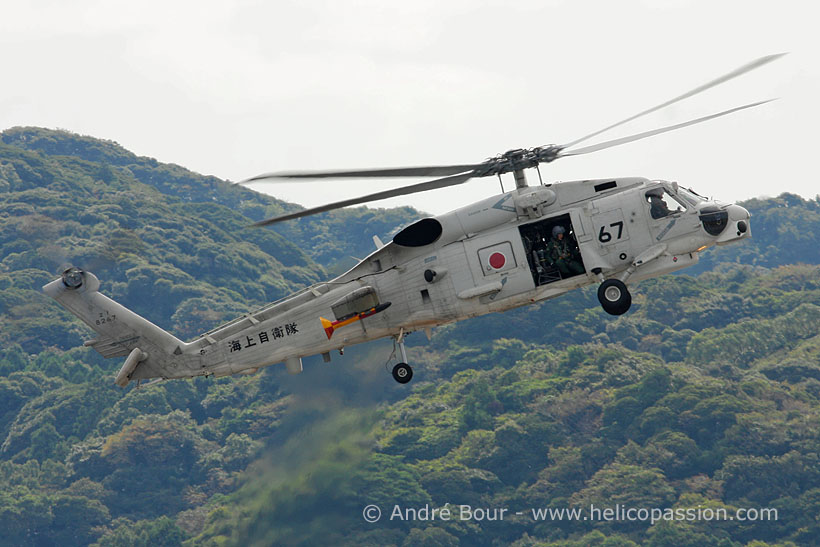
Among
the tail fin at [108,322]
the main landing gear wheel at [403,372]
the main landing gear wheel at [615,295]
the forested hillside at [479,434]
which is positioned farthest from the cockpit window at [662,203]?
the forested hillside at [479,434]

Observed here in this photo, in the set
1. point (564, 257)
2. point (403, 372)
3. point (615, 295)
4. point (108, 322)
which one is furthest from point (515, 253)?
point (108, 322)

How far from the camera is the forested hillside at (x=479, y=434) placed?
104 meters

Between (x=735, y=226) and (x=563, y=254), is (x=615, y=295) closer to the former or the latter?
(x=563, y=254)

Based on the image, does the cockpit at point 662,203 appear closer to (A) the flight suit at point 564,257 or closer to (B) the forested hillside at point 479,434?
(A) the flight suit at point 564,257

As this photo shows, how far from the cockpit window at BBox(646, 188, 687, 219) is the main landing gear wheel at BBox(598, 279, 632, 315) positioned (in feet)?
6.43

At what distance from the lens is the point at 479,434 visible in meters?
118

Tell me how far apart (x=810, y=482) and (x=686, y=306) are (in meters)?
40.7

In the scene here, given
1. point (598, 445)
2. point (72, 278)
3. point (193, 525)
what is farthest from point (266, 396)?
point (72, 278)

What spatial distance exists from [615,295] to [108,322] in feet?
47.3

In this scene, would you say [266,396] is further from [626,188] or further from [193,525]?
[626,188]

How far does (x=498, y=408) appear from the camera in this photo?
400 feet

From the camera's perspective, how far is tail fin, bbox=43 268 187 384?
3225 centimetres

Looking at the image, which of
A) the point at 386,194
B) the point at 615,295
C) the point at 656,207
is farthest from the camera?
the point at 656,207

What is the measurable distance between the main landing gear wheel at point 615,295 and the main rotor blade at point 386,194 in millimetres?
4432
